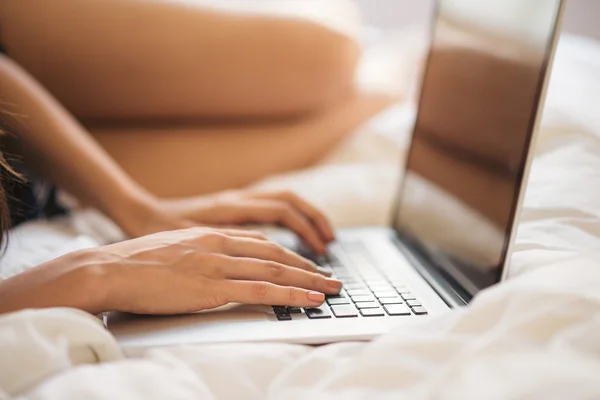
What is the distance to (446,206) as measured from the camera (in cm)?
79

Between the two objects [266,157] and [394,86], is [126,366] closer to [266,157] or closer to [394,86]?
[266,157]

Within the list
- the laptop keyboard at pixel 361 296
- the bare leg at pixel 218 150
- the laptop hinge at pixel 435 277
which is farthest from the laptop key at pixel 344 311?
the bare leg at pixel 218 150

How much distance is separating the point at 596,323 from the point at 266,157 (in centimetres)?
76

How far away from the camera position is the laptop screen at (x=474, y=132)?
2.06 feet

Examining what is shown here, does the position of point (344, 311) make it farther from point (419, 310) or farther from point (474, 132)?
point (474, 132)

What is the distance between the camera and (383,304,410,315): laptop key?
580 mm

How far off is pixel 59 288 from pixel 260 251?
20 centimetres

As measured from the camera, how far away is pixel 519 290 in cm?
46

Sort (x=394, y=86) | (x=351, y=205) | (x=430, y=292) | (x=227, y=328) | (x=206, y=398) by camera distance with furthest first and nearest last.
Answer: (x=394, y=86) < (x=351, y=205) < (x=430, y=292) < (x=227, y=328) < (x=206, y=398)

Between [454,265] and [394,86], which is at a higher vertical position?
[394,86]

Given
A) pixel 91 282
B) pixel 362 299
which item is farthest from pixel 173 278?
pixel 362 299

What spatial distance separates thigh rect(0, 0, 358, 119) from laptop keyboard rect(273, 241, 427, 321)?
0.44 m

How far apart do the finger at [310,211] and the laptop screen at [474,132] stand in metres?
0.12

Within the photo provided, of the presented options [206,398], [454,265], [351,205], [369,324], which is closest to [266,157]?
[351,205]
